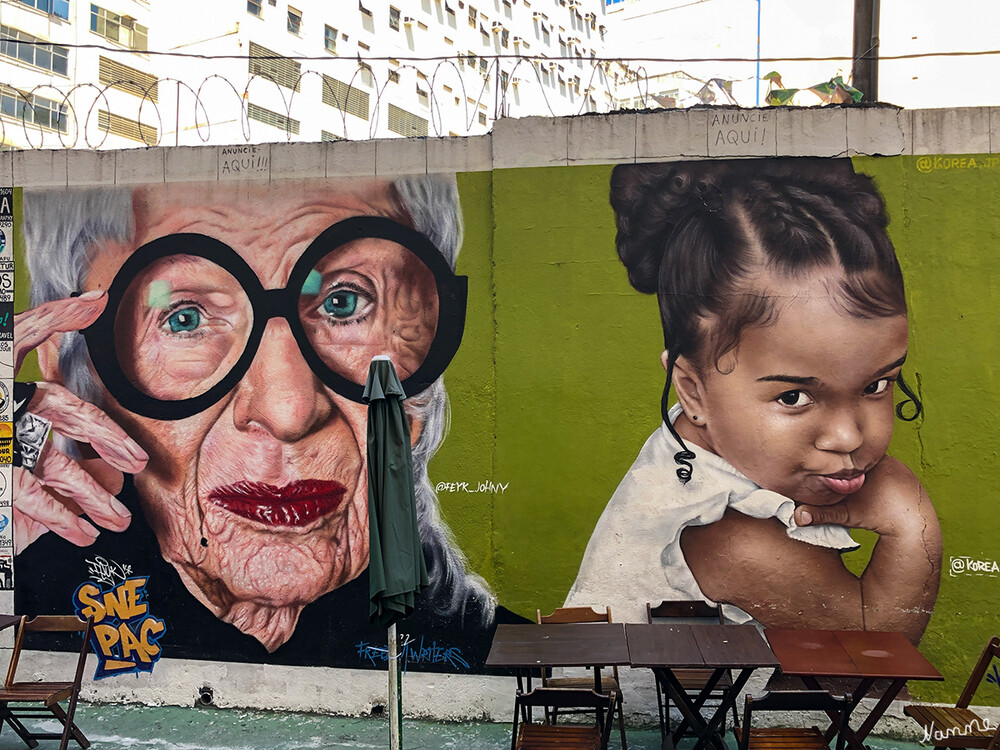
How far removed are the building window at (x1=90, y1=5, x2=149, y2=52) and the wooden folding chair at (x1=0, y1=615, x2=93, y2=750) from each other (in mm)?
43173

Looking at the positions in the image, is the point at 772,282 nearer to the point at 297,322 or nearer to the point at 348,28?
the point at 297,322

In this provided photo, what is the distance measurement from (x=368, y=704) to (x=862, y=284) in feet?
16.6

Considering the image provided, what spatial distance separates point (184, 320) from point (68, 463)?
5.31ft

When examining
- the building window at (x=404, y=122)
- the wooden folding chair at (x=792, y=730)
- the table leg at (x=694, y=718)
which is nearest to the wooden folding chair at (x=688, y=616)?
the wooden folding chair at (x=792, y=730)

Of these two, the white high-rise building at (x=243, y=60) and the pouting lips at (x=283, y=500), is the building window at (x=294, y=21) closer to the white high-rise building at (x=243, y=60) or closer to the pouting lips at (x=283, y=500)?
the white high-rise building at (x=243, y=60)

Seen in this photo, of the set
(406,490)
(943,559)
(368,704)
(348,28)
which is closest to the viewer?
(406,490)

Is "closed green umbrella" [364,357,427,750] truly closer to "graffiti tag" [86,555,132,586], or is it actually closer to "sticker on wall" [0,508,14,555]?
"graffiti tag" [86,555,132,586]

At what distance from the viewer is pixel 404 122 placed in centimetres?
5538

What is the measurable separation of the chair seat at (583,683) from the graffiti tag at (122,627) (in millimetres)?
3358

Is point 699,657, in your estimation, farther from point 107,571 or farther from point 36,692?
point 107,571

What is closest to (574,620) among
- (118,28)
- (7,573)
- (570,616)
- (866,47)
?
(570,616)

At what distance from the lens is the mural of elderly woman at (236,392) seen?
6.98m

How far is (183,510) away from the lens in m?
7.21


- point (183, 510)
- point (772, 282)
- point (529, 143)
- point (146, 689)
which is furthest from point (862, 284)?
point (146, 689)
